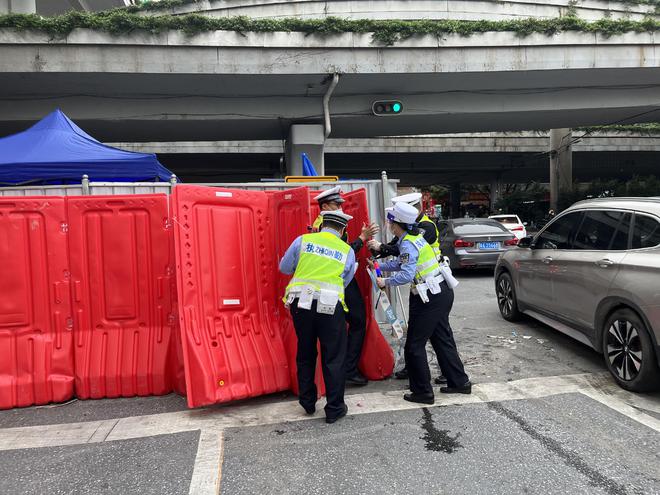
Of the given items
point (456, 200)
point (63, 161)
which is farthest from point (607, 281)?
point (456, 200)

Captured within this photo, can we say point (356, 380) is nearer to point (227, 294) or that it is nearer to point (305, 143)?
point (227, 294)

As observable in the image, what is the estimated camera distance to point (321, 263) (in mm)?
3547

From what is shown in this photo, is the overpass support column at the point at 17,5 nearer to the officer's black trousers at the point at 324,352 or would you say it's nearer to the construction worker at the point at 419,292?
the construction worker at the point at 419,292

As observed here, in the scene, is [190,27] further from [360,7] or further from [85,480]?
[360,7]

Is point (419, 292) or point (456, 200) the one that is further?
point (456, 200)

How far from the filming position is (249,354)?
13.5 ft

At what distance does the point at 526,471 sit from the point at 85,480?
107 inches

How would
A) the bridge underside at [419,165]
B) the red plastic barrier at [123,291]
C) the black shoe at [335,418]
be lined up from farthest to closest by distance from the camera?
the bridge underside at [419,165], the red plastic barrier at [123,291], the black shoe at [335,418]

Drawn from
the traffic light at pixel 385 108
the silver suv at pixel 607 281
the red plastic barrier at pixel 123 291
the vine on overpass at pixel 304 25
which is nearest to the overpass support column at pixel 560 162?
the vine on overpass at pixel 304 25

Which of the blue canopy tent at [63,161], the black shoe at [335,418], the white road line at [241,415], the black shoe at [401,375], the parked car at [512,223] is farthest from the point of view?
the parked car at [512,223]

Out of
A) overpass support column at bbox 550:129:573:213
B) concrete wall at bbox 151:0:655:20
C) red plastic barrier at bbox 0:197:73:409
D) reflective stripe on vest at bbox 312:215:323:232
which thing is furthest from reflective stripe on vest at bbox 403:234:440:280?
concrete wall at bbox 151:0:655:20

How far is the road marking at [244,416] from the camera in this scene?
3381 millimetres

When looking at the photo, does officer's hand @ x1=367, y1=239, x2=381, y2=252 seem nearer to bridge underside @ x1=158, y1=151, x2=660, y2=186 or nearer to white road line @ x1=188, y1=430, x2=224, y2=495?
white road line @ x1=188, y1=430, x2=224, y2=495

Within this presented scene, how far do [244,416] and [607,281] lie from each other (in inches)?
136
